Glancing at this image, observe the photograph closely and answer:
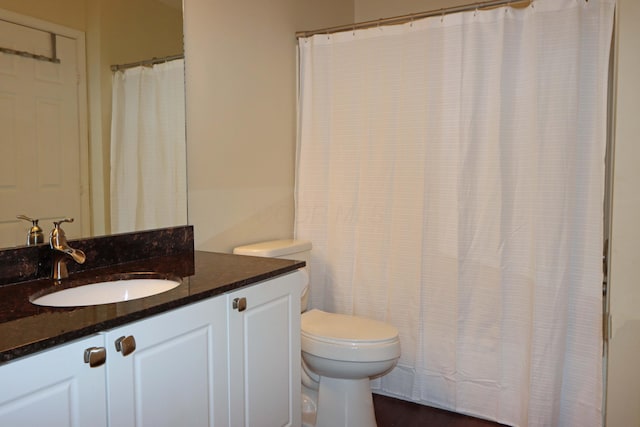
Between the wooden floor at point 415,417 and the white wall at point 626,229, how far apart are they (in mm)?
629

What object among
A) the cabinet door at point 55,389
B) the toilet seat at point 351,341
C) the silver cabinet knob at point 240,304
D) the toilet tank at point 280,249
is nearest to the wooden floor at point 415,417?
the toilet seat at point 351,341

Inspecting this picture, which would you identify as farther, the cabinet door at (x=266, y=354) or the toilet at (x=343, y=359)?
the toilet at (x=343, y=359)

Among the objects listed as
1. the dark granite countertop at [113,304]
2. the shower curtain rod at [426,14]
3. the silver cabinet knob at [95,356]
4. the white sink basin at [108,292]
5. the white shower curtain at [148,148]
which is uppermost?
the shower curtain rod at [426,14]

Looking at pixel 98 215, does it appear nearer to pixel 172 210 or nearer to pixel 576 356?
pixel 172 210

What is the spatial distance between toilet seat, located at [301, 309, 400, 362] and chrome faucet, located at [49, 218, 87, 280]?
1.03 m

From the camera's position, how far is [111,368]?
118 centimetres

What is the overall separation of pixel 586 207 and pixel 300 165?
1.40 metres

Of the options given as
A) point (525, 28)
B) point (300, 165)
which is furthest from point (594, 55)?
point (300, 165)

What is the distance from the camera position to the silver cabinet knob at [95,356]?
112cm

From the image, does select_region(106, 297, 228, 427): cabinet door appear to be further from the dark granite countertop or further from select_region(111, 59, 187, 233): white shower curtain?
select_region(111, 59, 187, 233): white shower curtain

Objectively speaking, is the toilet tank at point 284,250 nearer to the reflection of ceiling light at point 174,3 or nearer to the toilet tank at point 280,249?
the toilet tank at point 280,249

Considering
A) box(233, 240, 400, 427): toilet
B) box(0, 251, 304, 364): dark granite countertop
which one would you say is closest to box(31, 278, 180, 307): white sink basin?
box(0, 251, 304, 364): dark granite countertop

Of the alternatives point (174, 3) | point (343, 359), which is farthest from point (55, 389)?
point (174, 3)

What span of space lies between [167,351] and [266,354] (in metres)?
0.47
